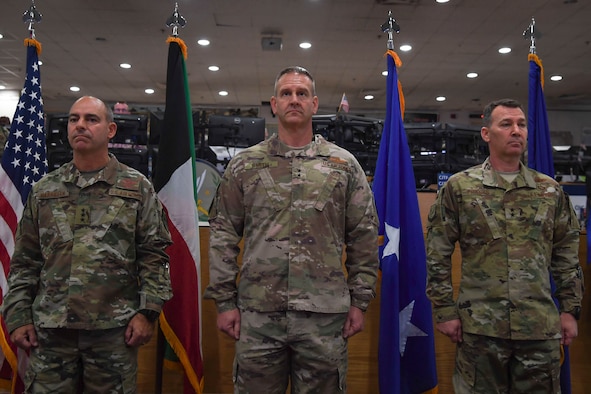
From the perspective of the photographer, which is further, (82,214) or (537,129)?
(537,129)

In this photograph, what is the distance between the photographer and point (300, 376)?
171 cm

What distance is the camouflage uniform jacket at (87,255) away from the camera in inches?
70.7

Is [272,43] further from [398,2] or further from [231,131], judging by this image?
[231,131]

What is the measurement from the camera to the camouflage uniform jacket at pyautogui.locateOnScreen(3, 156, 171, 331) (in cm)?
179

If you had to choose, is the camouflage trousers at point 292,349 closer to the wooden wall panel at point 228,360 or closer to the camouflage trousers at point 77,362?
the camouflage trousers at point 77,362

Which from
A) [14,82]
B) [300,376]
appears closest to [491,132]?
[300,376]

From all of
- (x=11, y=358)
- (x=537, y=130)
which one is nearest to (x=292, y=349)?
(x=11, y=358)

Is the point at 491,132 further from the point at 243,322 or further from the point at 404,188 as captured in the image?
the point at 243,322

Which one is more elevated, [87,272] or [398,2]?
[398,2]

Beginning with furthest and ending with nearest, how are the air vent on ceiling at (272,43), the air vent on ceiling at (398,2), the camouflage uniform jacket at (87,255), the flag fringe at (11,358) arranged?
the air vent on ceiling at (272,43) < the air vent on ceiling at (398,2) < the flag fringe at (11,358) < the camouflage uniform jacket at (87,255)

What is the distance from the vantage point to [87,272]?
1.80 metres

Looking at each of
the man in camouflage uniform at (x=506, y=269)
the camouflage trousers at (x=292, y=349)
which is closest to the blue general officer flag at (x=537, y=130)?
the man in camouflage uniform at (x=506, y=269)

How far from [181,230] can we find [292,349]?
91cm

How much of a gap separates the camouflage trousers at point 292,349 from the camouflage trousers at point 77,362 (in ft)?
1.47
